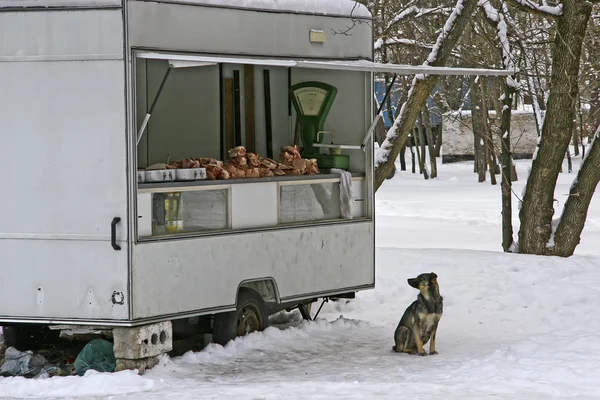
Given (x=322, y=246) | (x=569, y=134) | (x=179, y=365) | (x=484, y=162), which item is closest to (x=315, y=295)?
(x=322, y=246)

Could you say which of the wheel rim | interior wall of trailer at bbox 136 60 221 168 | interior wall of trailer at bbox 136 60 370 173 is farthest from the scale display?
the wheel rim

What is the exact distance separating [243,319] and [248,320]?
89 mm

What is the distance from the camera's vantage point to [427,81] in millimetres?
14430

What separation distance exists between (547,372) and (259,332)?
276 cm

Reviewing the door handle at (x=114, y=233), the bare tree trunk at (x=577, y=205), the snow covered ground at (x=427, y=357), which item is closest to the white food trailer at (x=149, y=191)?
the door handle at (x=114, y=233)

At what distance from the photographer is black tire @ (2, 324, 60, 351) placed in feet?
31.8

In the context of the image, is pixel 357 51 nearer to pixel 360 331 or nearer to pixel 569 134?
pixel 360 331

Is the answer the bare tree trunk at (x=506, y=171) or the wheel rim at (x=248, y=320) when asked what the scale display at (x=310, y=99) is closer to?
the wheel rim at (x=248, y=320)

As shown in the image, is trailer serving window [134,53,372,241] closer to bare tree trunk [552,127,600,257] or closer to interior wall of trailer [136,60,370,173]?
interior wall of trailer [136,60,370,173]

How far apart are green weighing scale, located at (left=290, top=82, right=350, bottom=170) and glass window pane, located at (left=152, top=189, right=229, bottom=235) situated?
1.73m

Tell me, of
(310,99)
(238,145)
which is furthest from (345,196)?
(238,145)

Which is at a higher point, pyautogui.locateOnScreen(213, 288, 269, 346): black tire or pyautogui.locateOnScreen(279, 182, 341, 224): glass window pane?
pyautogui.locateOnScreen(279, 182, 341, 224): glass window pane

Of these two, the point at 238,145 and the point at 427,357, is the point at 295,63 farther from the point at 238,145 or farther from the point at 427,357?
the point at 427,357

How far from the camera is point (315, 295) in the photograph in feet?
34.0
